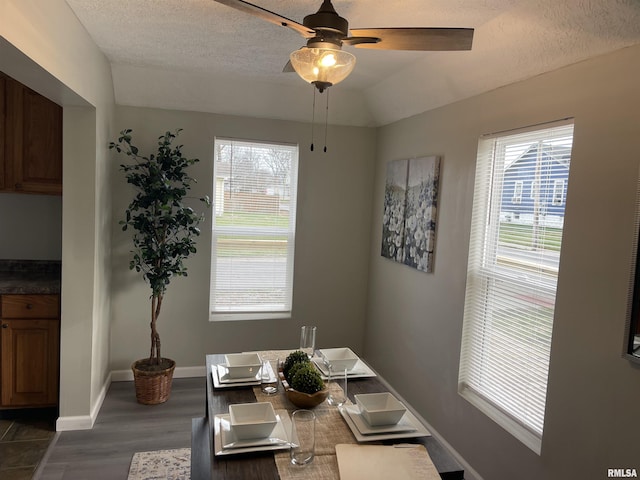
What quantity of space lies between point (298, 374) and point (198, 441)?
2.35 ft

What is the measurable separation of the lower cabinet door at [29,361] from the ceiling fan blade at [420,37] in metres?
2.81

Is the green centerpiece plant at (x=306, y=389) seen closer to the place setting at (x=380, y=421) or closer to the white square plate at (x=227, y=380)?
the place setting at (x=380, y=421)

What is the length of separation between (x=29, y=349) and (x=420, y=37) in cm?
316

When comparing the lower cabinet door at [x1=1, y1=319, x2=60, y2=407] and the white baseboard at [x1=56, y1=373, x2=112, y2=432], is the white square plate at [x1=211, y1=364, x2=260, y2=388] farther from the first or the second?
the lower cabinet door at [x1=1, y1=319, x2=60, y2=407]

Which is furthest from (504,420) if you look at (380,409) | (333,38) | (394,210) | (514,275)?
(333,38)

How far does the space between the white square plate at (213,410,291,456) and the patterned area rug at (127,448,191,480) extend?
4.20 ft

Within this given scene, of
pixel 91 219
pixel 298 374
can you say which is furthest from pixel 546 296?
pixel 91 219

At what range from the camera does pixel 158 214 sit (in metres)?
3.43

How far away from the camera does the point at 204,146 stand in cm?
387

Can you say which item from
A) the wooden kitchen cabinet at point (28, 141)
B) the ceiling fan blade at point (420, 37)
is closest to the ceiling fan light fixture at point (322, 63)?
the ceiling fan blade at point (420, 37)

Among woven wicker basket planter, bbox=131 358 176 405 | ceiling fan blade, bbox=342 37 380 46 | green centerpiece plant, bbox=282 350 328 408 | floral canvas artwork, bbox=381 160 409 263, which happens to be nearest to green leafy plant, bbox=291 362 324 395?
green centerpiece plant, bbox=282 350 328 408

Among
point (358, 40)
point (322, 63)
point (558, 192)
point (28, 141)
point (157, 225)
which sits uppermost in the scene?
point (358, 40)

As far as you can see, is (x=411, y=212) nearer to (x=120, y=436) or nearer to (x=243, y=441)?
(x=243, y=441)

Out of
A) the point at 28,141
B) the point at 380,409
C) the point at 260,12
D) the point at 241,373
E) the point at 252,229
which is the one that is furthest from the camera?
the point at 252,229
